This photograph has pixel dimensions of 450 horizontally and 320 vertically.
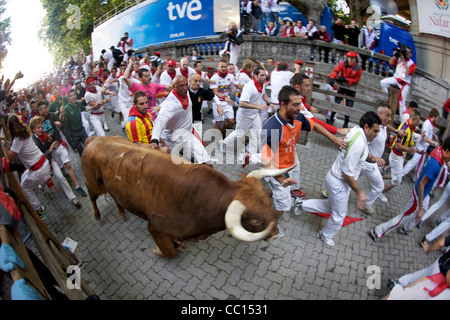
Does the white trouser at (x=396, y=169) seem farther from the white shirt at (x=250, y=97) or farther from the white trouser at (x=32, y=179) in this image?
the white trouser at (x=32, y=179)

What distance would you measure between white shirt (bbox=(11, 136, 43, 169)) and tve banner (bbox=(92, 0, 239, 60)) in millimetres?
12718

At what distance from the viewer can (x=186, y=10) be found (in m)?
15.5

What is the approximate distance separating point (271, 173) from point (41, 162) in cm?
464

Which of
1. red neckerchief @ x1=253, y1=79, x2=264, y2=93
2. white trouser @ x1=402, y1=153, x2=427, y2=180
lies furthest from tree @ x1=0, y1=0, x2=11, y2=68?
white trouser @ x1=402, y1=153, x2=427, y2=180

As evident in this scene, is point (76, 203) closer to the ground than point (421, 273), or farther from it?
closer to the ground

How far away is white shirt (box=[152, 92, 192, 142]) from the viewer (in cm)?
473

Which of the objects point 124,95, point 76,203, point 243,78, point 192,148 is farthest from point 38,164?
point 243,78

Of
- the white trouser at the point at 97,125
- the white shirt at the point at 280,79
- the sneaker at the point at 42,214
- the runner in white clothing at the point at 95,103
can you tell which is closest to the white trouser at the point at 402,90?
the white shirt at the point at 280,79

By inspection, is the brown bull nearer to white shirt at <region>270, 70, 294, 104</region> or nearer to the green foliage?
white shirt at <region>270, 70, 294, 104</region>

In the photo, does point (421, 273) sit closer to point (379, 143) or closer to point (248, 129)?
point (379, 143)

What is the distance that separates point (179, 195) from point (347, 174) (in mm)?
2549

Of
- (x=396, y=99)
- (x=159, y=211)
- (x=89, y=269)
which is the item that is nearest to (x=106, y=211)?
(x=89, y=269)

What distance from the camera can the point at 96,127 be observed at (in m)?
7.23

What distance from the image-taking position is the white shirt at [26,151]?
473 cm
